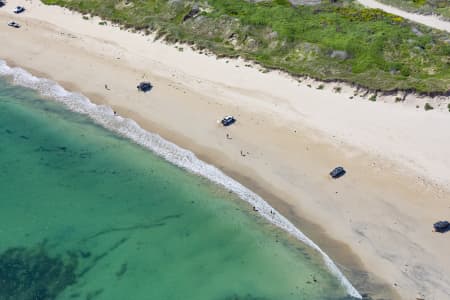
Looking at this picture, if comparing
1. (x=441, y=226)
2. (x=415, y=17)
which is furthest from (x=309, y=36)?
(x=441, y=226)

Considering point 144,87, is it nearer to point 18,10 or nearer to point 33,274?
point 33,274

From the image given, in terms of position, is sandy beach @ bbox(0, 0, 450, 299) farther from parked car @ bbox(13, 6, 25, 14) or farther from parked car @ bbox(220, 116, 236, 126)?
parked car @ bbox(13, 6, 25, 14)

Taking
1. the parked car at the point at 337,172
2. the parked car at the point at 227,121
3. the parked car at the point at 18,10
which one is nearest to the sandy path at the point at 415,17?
the parked car at the point at 227,121

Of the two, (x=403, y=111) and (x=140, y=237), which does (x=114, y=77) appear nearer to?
(x=140, y=237)

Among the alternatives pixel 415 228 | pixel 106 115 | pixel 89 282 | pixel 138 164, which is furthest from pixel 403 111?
pixel 89 282

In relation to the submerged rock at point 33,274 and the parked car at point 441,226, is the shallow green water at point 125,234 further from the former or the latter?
the parked car at point 441,226

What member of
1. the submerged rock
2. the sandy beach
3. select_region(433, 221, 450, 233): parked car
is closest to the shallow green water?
the submerged rock
